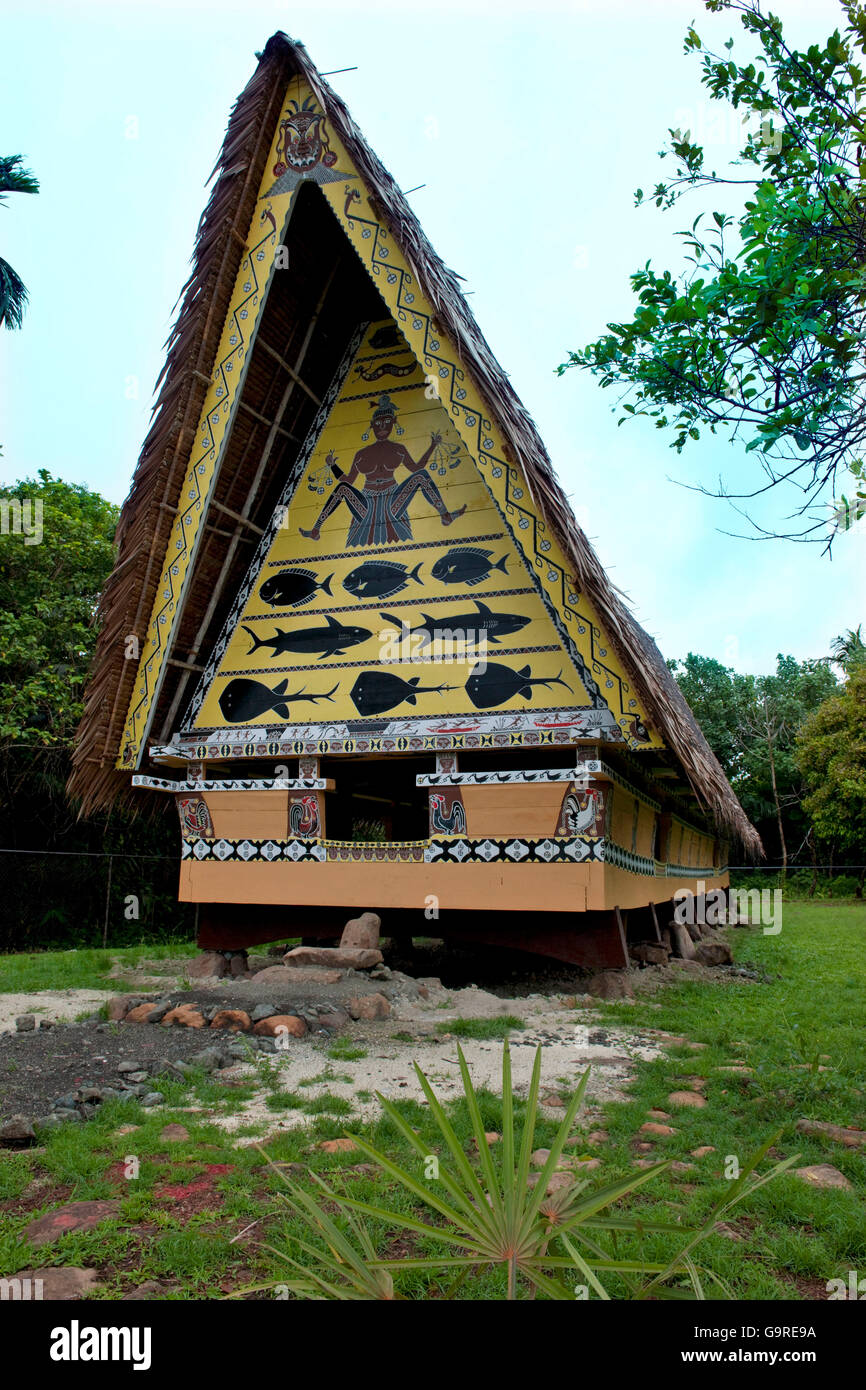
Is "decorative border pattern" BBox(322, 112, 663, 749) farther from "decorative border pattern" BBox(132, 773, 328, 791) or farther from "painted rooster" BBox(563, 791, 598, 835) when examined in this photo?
"decorative border pattern" BBox(132, 773, 328, 791)

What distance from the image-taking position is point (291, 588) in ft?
27.0

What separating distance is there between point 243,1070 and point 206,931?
374 cm

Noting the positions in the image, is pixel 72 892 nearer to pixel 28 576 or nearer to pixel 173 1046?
pixel 28 576

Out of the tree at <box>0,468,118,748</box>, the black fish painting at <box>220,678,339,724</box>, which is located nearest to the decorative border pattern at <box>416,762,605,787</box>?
the black fish painting at <box>220,678,339,724</box>

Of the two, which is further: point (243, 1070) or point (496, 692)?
point (496, 692)

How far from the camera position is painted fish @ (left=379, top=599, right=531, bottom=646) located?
7.26 metres

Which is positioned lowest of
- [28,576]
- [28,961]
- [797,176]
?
[28,961]

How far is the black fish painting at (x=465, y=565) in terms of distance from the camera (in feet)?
24.4

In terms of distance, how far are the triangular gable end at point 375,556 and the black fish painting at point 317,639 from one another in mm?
22

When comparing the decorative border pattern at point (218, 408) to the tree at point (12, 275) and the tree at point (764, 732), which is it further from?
the tree at point (764, 732)

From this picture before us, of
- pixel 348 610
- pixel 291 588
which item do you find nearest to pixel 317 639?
pixel 348 610

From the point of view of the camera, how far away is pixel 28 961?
921 cm

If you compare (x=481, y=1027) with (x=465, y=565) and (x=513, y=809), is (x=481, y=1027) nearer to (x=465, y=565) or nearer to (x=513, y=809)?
(x=513, y=809)
